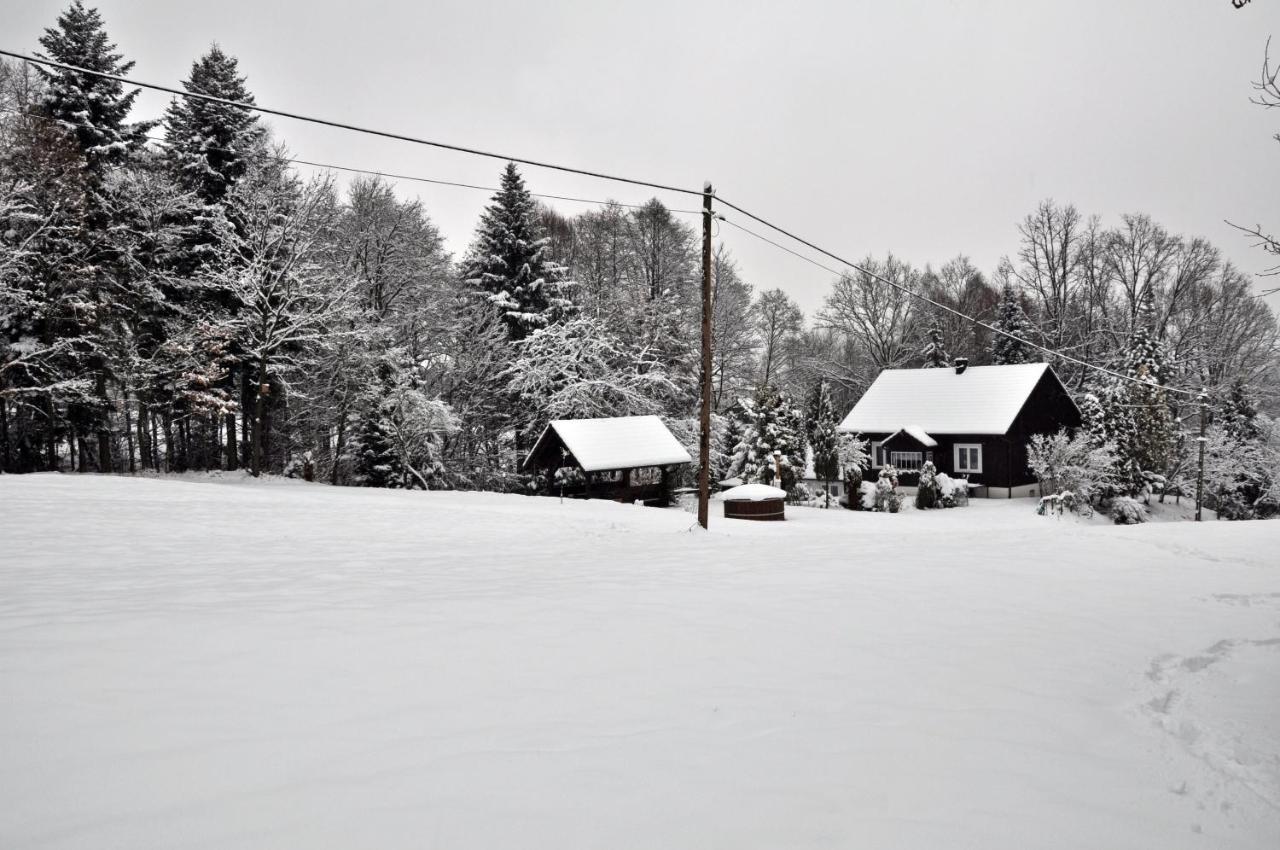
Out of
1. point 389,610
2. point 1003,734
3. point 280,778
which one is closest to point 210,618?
point 389,610

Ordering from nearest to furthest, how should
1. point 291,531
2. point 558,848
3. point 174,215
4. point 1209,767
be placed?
1. point 558,848
2. point 1209,767
3. point 291,531
4. point 174,215

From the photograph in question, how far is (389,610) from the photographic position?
6336 millimetres

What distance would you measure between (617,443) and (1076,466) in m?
19.2

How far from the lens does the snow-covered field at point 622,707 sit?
10.3 ft

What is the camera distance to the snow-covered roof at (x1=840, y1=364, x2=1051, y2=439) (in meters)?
33.9

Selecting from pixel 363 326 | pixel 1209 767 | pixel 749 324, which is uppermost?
pixel 749 324

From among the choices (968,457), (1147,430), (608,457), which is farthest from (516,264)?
(1147,430)

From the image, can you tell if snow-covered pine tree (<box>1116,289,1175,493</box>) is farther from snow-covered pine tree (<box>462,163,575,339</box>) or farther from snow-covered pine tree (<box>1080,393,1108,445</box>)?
snow-covered pine tree (<box>462,163,575,339</box>)

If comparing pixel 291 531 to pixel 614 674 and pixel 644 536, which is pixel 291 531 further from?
pixel 614 674

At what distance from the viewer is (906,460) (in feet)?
117

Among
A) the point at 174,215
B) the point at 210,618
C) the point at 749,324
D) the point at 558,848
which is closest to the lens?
the point at 558,848

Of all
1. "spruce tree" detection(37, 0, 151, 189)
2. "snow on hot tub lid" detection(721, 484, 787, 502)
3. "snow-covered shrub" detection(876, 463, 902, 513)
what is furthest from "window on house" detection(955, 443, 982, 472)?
"spruce tree" detection(37, 0, 151, 189)

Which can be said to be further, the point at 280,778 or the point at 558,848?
the point at 280,778

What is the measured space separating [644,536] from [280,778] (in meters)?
10.3
